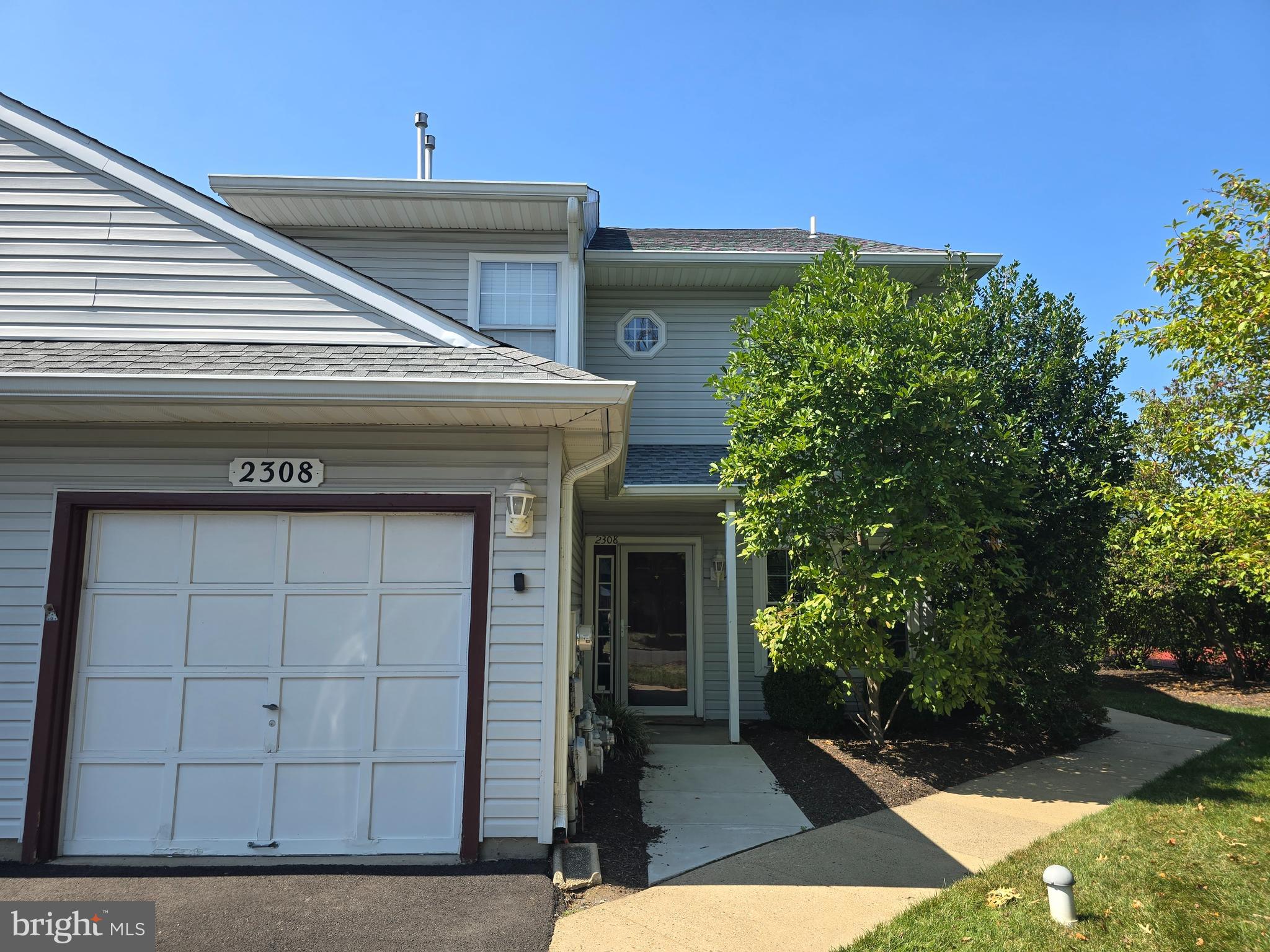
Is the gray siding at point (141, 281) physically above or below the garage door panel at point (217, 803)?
above

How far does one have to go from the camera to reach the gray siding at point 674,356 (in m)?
10.1

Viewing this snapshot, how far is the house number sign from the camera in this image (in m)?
4.86

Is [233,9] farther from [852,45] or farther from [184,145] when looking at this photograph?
[852,45]

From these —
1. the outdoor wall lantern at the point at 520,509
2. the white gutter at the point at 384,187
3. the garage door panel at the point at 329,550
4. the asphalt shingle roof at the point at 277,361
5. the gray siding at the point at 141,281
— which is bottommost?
A: the garage door panel at the point at 329,550

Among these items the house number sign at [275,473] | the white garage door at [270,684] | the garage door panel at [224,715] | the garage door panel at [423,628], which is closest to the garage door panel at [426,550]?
the white garage door at [270,684]

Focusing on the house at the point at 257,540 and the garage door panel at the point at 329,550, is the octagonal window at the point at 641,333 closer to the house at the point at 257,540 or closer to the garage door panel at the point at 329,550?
the house at the point at 257,540

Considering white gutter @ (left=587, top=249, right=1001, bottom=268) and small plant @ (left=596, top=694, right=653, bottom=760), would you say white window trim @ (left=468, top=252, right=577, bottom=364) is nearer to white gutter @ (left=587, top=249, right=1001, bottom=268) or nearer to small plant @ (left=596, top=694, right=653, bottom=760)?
white gutter @ (left=587, top=249, right=1001, bottom=268)

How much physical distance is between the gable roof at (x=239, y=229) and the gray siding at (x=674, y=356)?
16.2 ft

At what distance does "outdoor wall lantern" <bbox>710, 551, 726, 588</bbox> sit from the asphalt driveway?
18.1 feet

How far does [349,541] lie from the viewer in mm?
4926

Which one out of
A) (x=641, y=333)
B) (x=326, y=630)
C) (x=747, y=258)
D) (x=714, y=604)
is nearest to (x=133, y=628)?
(x=326, y=630)

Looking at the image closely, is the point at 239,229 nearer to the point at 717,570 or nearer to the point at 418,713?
the point at 418,713

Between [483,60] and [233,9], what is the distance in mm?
2224

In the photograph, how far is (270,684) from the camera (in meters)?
4.74
